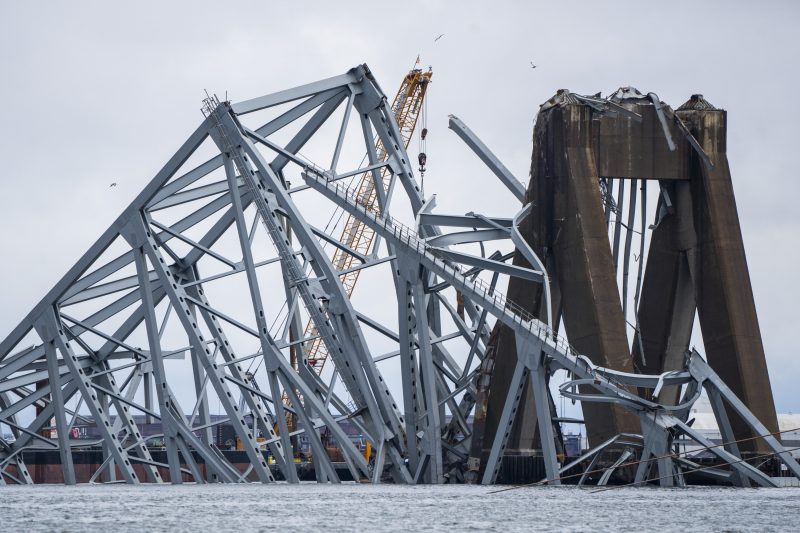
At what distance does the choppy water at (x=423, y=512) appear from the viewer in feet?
76.3

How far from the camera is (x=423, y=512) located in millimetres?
27734

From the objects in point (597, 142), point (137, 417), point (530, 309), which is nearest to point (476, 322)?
point (530, 309)

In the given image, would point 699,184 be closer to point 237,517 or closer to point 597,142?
point 597,142

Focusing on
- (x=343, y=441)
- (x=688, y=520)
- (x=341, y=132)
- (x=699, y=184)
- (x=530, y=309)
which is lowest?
(x=688, y=520)

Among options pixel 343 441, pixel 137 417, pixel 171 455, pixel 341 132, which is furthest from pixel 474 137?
pixel 137 417

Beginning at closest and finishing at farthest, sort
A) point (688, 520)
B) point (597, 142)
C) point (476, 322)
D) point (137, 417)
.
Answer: point (688, 520)
point (597, 142)
point (476, 322)
point (137, 417)

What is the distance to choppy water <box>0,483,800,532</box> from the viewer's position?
76.3ft

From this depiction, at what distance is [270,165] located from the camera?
61.2 m

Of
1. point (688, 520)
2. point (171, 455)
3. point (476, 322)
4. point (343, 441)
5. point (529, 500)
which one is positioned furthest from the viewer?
point (171, 455)

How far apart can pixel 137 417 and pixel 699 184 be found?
136 m

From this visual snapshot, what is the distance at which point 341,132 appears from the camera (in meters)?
58.5

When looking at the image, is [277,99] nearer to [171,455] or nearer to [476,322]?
[476,322]

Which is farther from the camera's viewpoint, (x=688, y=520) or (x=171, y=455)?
(x=171, y=455)

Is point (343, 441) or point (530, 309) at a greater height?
point (530, 309)
